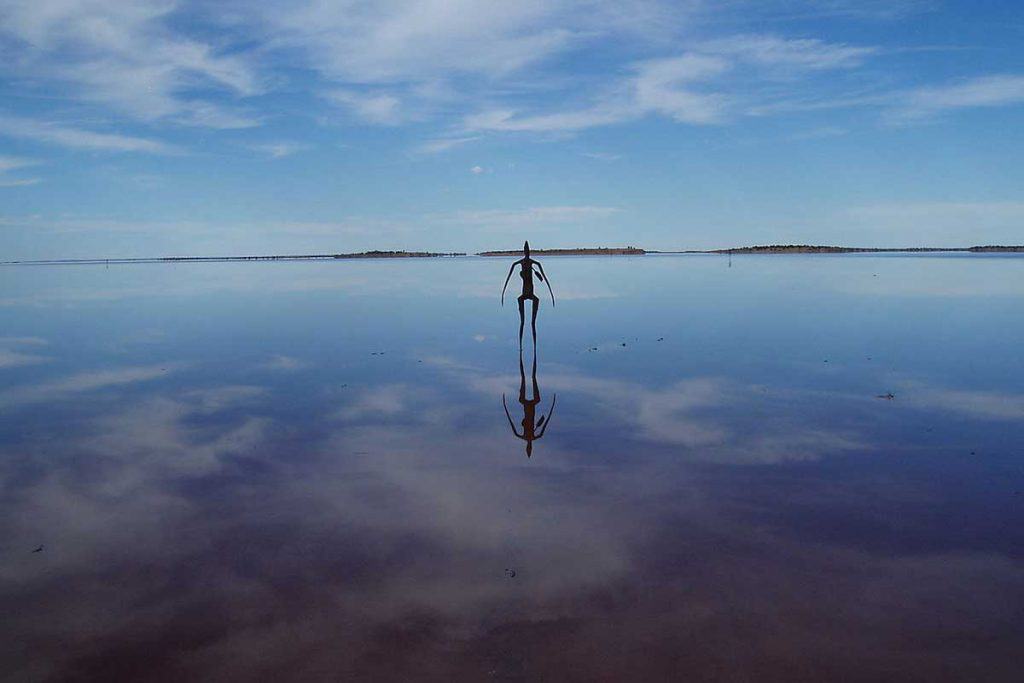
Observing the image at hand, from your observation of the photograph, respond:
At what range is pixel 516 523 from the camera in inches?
352

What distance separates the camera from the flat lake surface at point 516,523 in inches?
244

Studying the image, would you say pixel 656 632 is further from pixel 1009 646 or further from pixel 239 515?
pixel 239 515

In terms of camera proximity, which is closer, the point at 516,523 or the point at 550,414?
the point at 516,523

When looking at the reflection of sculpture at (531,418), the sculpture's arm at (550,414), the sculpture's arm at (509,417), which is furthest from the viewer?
the sculpture's arm at (550,414)

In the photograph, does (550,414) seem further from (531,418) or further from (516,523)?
(516,523)

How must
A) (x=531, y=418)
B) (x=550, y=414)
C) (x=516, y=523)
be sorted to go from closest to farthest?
(x=516, y=523) < (x=531, y=418) < (x=550, y=414)

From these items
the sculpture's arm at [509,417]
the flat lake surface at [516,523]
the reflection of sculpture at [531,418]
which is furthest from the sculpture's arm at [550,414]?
the sculpture's arm at [509,417]

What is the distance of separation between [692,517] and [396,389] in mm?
10483

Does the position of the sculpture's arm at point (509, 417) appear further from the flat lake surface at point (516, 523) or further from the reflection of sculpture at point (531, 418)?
the flat lake surface at point (516, 523)

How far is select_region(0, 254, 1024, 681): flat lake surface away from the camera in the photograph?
6.20 meters

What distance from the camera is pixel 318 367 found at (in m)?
21.4

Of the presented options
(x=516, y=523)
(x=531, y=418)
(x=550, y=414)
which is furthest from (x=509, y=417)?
(x=516, y=523)

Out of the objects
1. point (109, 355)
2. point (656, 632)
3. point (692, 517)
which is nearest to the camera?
point (656, 632)

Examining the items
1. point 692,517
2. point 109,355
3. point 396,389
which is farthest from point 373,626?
point 109,355
